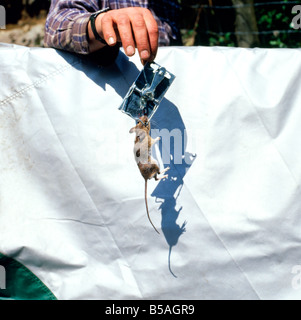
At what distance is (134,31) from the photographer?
922 millimetres

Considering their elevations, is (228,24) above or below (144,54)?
below

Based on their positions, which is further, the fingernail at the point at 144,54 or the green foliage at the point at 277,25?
the green foliage at the point at 277,25

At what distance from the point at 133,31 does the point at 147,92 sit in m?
0.17

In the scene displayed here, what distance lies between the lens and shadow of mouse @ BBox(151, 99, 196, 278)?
3.43 ft

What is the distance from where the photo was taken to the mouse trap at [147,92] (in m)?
0.95

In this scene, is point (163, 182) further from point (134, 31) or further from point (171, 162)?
point (134, 31)

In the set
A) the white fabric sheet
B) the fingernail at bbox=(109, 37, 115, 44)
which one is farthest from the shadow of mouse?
the fingernail at bbox=(109, 37, 115, 44)

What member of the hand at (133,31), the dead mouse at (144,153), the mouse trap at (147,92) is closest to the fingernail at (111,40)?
the hand at (133,31)

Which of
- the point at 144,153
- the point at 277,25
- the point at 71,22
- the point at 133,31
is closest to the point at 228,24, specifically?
the point at 277,25

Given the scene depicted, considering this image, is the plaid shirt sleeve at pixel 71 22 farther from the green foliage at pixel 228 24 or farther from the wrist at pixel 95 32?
the green foliage at pixel 228 24

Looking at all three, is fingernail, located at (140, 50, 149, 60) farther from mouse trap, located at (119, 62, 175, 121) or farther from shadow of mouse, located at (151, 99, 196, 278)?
Answer: shadow of mouse, located at (151, 99, 196, 278)

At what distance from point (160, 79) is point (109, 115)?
219 millimetres

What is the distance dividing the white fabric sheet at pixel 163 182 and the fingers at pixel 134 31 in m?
0.18

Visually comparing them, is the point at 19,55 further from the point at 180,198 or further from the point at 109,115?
the point at 180,198
